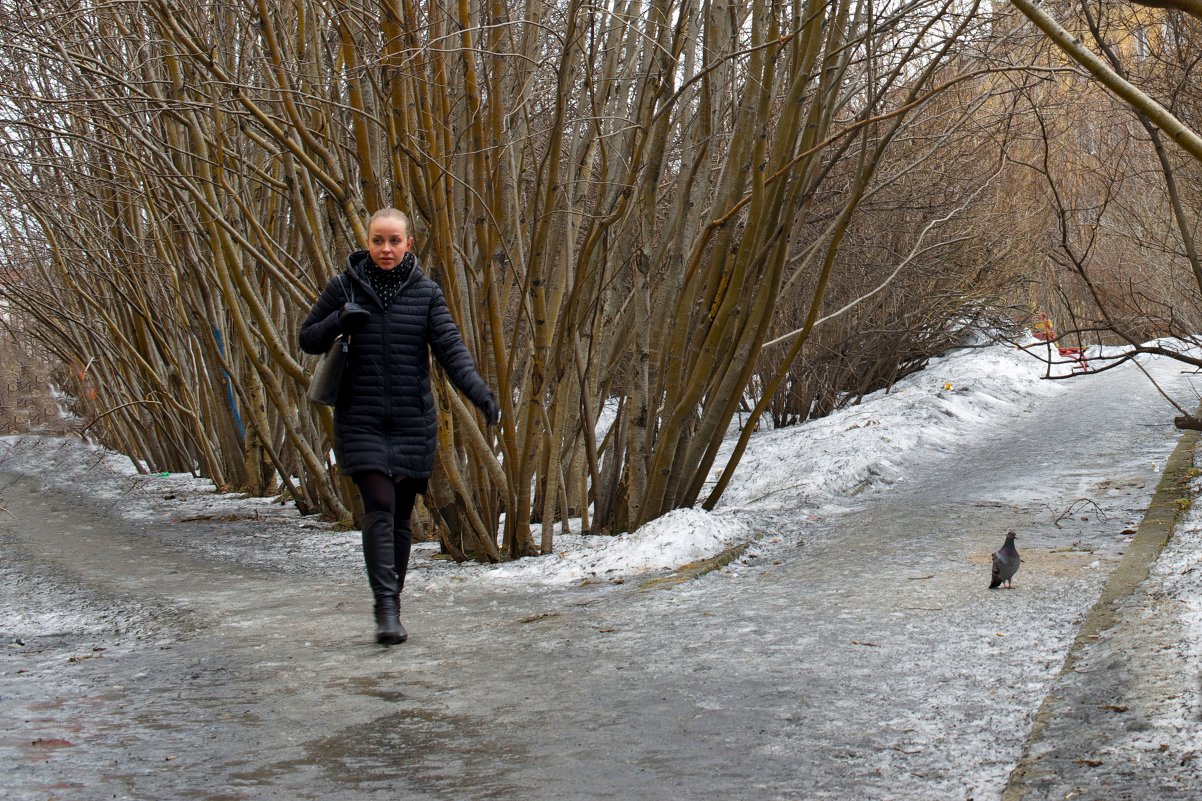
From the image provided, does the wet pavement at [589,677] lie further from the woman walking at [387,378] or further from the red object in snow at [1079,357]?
the red object in snow at [1079,357]

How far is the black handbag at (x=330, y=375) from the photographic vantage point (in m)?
5.02

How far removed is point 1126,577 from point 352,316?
347 centimetres

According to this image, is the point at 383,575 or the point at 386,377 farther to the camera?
the point at 386,377

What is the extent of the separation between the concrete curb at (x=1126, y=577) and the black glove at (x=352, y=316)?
9.95ft

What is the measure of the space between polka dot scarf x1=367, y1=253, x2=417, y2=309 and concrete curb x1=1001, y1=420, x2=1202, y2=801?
120 inches

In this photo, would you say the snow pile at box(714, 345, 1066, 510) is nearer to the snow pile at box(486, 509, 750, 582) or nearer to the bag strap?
the snow pile at box(486, 509, 750, 582)

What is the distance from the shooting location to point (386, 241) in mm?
5133

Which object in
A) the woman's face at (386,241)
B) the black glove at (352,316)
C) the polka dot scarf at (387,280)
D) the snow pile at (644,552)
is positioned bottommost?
the snow pile at (644,552)

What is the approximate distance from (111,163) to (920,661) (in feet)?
35.9

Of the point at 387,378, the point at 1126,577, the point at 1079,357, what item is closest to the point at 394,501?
the point at 387,378

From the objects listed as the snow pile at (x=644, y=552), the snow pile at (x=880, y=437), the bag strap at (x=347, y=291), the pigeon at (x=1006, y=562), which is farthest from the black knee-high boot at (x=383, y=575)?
the snow pile at (x=880, y=437)

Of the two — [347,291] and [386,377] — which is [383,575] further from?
[347,291]

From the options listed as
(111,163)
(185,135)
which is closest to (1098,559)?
(185,135)

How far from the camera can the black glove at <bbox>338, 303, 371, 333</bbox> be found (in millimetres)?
4965
